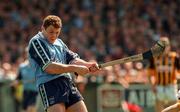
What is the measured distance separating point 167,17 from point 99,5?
7.00ft

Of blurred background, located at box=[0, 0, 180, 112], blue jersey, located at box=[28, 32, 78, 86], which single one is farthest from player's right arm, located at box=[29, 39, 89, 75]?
blurred background, located at box=[0, 0, 180, 112]

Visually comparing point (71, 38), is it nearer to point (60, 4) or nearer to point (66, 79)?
point (60, 4)

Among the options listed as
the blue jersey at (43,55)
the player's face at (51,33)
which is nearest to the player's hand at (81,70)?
the blue jersey at (43,55)

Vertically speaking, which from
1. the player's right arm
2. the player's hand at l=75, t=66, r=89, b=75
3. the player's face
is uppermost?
the player's face

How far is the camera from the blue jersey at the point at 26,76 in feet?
55.0

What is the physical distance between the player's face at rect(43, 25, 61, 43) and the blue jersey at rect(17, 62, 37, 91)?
6.57 m

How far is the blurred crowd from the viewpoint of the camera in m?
21.3

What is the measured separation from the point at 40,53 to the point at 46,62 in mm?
159

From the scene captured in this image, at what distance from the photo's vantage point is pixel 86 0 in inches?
936

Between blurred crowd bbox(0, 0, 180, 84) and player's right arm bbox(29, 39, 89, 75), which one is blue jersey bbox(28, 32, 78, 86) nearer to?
player's right arm bbox(29, 39, 89, 75)

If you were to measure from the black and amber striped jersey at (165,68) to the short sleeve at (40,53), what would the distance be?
6.05 metres

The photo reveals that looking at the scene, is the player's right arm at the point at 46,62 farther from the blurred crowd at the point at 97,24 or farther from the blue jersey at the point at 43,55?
the blurred crowd at the point at 97,24

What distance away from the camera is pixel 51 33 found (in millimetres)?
10008

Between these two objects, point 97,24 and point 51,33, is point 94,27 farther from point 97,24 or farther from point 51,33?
point 51,33
